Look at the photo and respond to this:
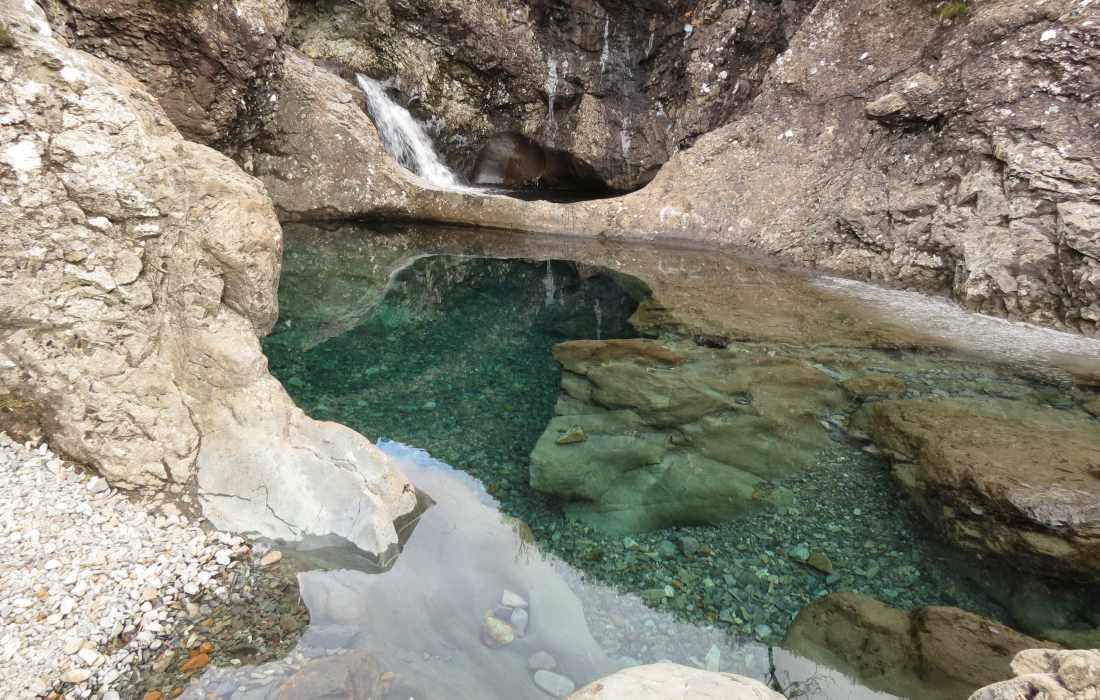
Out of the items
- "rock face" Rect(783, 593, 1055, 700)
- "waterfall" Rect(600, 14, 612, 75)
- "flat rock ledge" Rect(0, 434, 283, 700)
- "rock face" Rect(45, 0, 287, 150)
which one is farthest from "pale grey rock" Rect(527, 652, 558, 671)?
"waterfall" Rect(600, 14, 612, 75)

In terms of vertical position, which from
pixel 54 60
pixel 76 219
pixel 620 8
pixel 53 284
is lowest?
pixel 53 284

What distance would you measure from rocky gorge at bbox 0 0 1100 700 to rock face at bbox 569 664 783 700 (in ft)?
0.05

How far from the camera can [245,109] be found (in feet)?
28.0

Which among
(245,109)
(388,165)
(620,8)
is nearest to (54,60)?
(245,109)

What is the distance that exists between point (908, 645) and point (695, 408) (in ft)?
7.13

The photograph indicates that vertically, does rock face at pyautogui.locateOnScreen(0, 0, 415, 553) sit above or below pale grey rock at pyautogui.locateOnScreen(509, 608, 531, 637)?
above

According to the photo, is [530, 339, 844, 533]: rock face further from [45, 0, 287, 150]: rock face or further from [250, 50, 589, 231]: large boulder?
[45, 0, 287, 150]: rock face

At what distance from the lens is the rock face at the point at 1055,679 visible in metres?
1.52

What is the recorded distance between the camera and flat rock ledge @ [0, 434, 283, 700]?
2129 millimetres

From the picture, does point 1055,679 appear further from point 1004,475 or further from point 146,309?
point 146,309

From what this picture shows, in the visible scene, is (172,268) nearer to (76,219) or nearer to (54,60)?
(76,219)

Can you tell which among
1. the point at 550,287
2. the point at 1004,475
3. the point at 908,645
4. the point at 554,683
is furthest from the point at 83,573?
the point at 550,287

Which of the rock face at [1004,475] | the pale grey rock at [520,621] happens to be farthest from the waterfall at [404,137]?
the pale grey rock at [520,621]

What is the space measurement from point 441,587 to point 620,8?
1282cm
